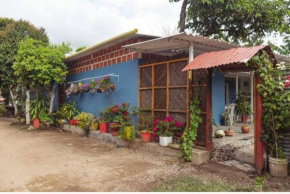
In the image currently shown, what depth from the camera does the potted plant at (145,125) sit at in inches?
236

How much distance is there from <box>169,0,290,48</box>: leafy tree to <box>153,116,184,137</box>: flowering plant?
522cm

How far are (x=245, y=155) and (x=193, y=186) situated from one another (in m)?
1.76

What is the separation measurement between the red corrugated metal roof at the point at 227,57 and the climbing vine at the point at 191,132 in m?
0.74

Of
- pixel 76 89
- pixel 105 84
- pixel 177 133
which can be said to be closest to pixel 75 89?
pixel 76 89

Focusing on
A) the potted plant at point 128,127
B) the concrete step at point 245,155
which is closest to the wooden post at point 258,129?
the concrete step at point 245,155

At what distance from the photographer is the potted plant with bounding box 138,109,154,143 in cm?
599

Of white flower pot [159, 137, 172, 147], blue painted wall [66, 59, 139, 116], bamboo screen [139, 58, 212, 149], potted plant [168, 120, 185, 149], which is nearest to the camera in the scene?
bamboo screen [139, 58, 212, 149]

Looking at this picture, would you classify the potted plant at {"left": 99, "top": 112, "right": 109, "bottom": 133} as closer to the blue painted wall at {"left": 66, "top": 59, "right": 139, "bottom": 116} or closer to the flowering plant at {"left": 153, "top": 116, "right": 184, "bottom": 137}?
the blue painted wall at {"left": 66, "top": 59, "right": 139, "bottom": 116}

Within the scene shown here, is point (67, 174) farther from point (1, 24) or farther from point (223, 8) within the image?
point (1, 24)

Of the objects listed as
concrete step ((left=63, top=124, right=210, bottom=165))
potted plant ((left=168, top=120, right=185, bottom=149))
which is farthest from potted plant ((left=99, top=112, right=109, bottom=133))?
potted plant ((left=168, top=120, right=185, bottom=149))

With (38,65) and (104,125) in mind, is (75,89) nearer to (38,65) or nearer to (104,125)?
(38,65)

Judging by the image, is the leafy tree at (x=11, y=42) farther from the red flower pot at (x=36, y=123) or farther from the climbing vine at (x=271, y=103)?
the climbing vine at (x=271, y=103)

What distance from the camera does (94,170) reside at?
14.9ft

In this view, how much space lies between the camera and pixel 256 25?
10359 mm
